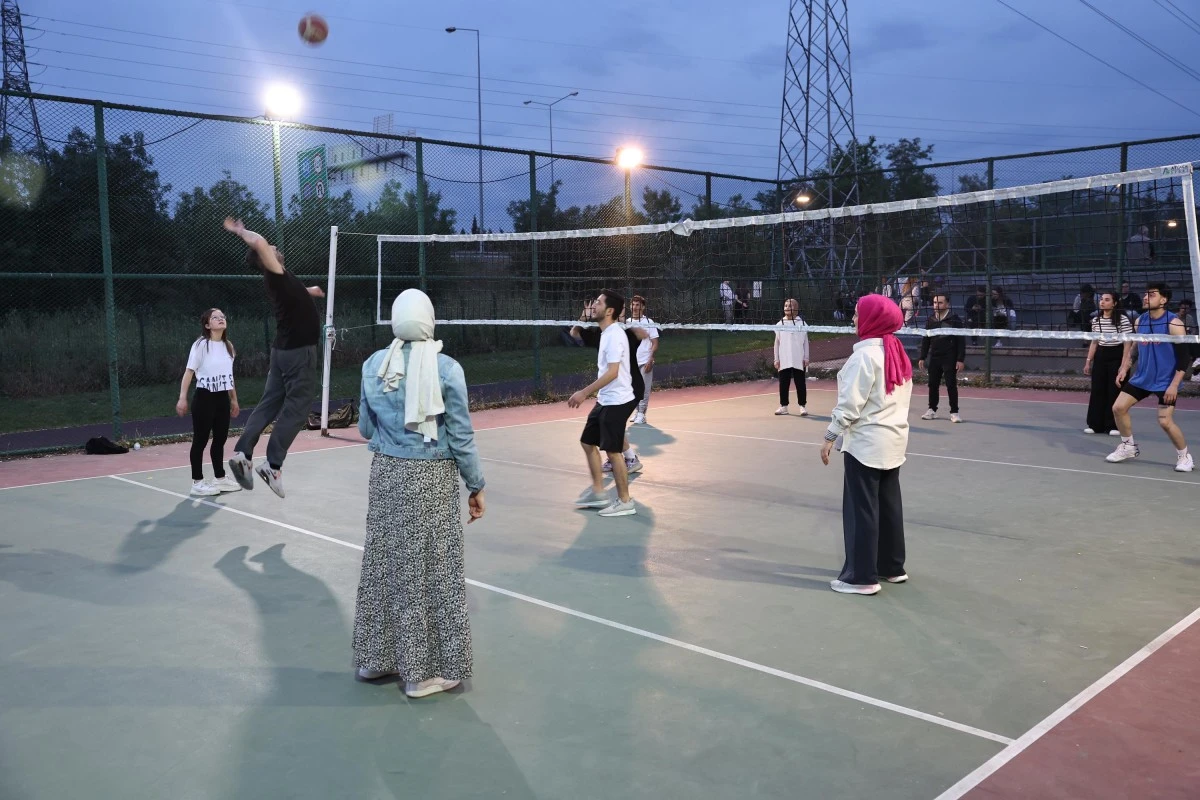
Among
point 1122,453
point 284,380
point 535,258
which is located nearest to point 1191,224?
point 1122,453

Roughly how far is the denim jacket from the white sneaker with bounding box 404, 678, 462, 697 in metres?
0.93

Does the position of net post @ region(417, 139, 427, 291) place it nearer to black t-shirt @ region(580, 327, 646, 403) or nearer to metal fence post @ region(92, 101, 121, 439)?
metal fence post @ region(92, 101, 121, 439)

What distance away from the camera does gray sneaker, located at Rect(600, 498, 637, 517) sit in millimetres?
8148

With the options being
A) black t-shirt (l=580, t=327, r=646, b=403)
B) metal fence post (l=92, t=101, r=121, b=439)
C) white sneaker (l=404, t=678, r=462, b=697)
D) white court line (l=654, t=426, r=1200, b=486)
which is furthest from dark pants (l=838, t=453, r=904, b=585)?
metal fence post (l=92, t=101, r=121, b=439)

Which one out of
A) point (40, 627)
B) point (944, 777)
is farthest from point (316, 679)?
point (944, 777)

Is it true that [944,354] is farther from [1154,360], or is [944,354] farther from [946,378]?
[1154,360]

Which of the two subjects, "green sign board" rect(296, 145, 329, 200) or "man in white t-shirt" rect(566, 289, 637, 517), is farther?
"green sign board" rect(296, 145, 329, 200)

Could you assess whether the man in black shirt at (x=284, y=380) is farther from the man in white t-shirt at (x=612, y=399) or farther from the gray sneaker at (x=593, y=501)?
the gray sneaker at (x=593, y=501)

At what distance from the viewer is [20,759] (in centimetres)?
403

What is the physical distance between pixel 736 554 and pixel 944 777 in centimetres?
322

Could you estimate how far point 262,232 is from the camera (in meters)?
15.8

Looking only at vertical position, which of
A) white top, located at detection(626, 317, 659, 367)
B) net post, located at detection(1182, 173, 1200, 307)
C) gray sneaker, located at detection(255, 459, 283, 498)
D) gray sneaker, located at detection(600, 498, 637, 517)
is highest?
net post, located at detection(1182, 173, 1200, 307)

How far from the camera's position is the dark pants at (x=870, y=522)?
598 cm

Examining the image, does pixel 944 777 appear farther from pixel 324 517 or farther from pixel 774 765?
pixel 324 517
